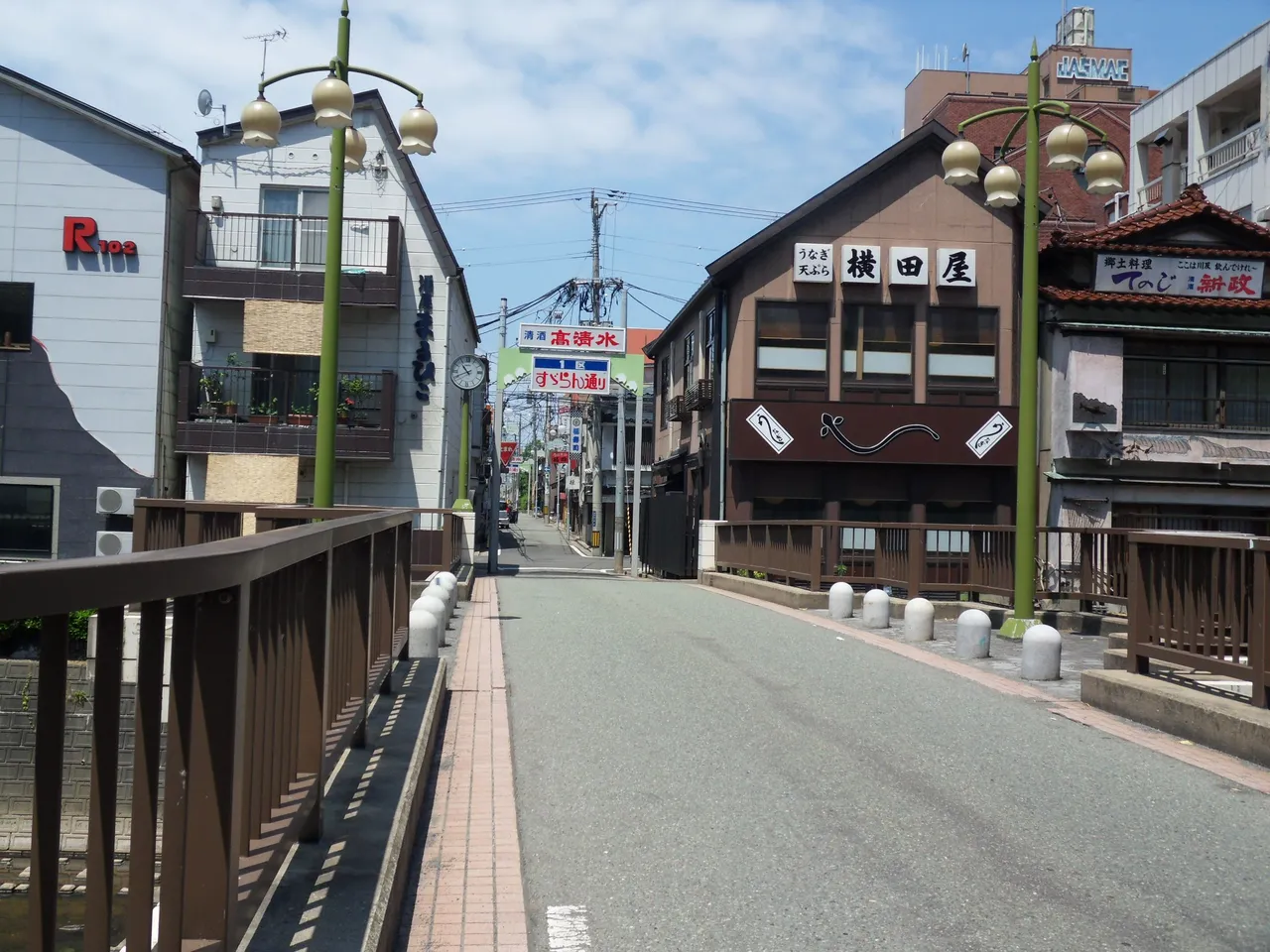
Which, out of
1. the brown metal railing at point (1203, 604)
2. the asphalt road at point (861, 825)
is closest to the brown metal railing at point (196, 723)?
the asphalt road at point (861, 825)

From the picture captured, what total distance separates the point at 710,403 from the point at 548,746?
74.6 ft

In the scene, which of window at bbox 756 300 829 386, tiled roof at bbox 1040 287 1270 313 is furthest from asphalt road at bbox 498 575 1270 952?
window at bbox 756 300 829 386

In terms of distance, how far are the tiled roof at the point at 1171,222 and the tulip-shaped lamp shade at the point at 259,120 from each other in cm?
1932

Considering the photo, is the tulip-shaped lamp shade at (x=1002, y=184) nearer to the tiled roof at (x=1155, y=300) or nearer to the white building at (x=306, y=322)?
the tiled roof at (x=1155, y=300)

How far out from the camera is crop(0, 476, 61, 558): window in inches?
965

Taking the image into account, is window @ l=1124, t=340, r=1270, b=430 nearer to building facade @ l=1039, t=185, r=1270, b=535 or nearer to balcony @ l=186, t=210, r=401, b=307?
building facade @ l=1039, t=185, r=1270, b=535

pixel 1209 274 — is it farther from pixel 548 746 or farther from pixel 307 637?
pixel 307 637

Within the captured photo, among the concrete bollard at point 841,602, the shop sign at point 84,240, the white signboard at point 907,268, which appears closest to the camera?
the concrete bollard at point 841,602

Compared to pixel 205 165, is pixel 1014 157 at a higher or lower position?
higher

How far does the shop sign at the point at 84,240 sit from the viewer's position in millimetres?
25000

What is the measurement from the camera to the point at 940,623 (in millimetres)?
16312

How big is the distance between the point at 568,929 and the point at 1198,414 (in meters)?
25.9

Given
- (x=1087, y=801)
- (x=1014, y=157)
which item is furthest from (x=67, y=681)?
(x=1014, y=157)

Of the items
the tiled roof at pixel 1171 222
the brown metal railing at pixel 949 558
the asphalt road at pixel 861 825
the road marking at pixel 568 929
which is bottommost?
the road marking at pixel 568 929
